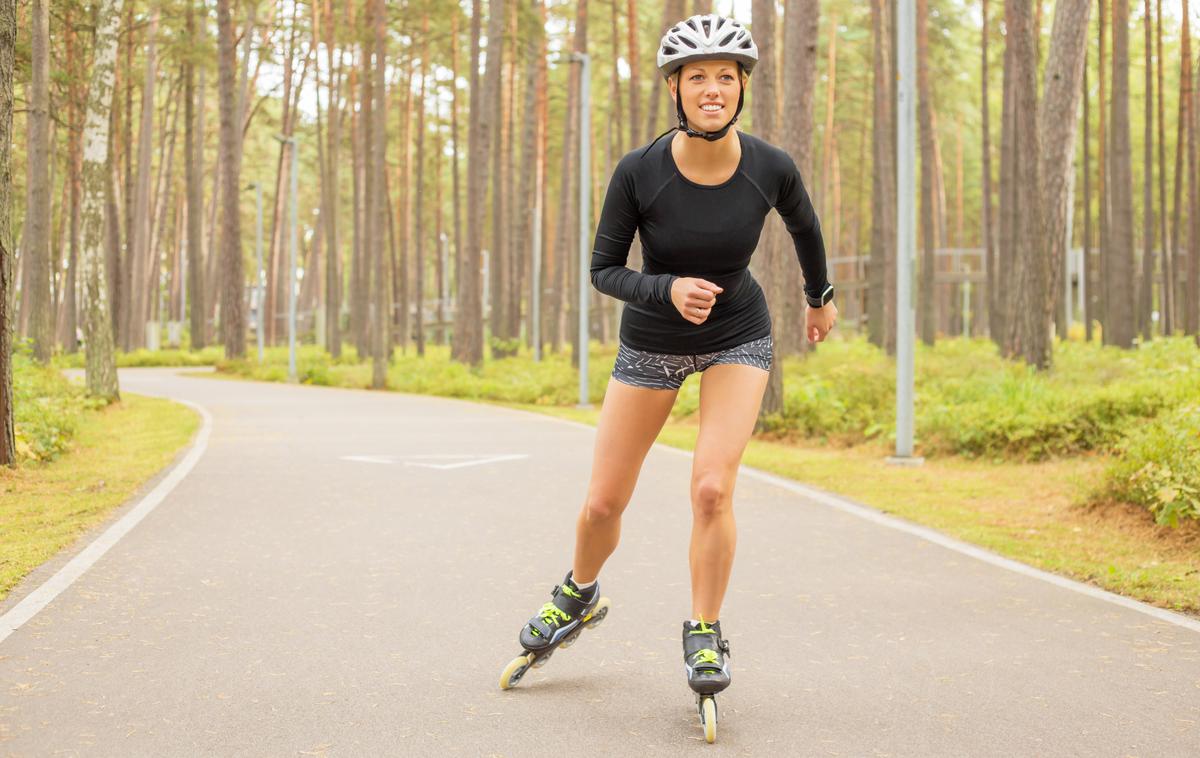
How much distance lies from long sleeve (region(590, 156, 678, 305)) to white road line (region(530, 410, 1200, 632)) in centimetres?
326

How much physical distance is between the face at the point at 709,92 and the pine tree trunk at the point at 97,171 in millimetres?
19482

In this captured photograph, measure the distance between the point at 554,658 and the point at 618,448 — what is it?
4.33ft

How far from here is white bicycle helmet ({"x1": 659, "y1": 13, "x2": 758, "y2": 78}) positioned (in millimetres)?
4605

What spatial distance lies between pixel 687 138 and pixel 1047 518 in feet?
21.4

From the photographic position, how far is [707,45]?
4613 millimetres

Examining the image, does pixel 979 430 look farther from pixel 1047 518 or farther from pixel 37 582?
pixel 37 582

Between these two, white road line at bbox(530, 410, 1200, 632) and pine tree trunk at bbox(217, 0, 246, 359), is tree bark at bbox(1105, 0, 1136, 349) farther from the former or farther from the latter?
pine tree trunk at bbox(217, 0, 246, 359)

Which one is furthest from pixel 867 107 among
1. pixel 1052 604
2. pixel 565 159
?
pixel 1052 604

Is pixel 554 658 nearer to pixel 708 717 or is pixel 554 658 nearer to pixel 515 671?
pixel 515 671

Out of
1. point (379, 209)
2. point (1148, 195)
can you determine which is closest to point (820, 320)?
point (379, 209)

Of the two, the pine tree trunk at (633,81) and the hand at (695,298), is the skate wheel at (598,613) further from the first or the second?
the pine tree trunk at (633,81)

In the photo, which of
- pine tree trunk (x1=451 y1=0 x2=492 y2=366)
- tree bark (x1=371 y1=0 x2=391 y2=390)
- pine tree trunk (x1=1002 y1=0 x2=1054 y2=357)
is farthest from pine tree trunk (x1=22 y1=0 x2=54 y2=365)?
pine tree trunk (x1=1002 y1=0 x2=1054 y2=357)

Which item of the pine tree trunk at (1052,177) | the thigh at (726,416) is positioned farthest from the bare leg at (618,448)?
the pine tree trunk at (1052,177)

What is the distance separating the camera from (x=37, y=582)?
7398mm
